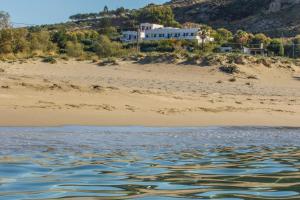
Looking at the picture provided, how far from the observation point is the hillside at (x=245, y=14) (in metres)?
94.6

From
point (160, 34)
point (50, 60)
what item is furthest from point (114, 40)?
point (50, 60)

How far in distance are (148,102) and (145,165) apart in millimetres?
7866

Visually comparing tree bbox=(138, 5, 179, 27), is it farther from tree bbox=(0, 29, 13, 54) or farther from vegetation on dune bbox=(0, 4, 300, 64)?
tree bbox=(0, 29, 13, 54)

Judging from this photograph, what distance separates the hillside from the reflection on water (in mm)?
80605

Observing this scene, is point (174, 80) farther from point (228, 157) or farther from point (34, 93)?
point (228, 157)

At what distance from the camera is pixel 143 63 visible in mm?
23656

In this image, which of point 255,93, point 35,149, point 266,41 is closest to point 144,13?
point 266,41

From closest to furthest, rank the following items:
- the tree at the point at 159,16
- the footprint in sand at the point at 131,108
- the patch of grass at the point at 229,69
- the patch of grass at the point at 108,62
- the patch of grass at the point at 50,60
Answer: the footprint in sand at the point at 131,108
the patch of grass at the point at 229,69
the patch of grass at the point at 50,60
the patch of grass at the point at 108,62
the tree at the point at 159,16

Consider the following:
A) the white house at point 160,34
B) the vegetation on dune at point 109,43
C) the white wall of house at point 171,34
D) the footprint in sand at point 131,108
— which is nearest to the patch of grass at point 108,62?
the vegetation on dune at point 109,43

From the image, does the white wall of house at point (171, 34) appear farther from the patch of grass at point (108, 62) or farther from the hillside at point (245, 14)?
the patch of grass at point (108, 62)

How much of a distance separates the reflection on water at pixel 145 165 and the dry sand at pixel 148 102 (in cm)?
173

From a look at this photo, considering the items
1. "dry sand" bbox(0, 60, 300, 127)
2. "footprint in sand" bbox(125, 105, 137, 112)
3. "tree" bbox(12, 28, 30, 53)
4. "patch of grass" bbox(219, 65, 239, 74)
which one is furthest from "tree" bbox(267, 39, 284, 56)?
"footprint in sand" bbox(125, 105, 137, 112)

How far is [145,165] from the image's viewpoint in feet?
18.6

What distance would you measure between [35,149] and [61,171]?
70.1 inches
